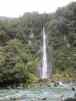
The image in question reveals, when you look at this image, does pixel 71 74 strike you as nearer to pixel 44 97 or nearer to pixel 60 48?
pixel 60 48

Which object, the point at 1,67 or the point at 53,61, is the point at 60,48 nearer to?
the point at 53,61

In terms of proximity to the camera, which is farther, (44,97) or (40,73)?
(40,73)

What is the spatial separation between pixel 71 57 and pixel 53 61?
3403mm

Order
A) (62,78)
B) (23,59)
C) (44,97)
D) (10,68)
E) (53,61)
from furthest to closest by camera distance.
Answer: (53,61), (62,78), (23,59), (10,68), (44,97)

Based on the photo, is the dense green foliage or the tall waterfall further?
the dense green foliage

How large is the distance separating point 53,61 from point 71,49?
4.82m

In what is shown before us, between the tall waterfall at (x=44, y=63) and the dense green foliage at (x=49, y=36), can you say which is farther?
the dense green foliage at (x=49, y=36)

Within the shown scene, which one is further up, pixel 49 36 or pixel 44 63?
pixel 49 36

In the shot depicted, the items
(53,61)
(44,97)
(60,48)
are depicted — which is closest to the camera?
(44,97)

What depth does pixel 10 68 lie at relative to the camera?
1663 inches

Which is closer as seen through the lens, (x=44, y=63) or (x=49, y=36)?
(x=44, y=63)

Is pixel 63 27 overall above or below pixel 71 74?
above

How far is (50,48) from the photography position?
60844 millimetres

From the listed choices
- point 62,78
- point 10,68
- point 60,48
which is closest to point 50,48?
point 60,48
